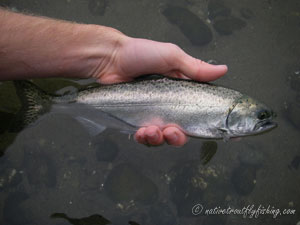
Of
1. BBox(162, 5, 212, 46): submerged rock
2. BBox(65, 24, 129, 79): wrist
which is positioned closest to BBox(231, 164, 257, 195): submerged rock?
BBox(162, 5, 212, 46): submerged rock

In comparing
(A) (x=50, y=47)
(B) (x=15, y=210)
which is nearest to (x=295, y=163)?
(A) (x=50, y=47)

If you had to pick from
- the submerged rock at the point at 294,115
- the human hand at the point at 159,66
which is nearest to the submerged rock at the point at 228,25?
the human hand at the point at 159,66

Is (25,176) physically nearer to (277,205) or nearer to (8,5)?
(8,5)

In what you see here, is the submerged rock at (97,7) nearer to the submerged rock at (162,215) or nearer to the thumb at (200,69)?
the thumb at (200,69)

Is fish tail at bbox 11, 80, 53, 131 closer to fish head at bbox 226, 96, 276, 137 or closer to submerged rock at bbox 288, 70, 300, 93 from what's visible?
fish head at bbox 226, 96, 276, 137

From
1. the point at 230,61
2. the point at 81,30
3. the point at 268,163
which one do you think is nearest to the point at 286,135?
the point at 268,163

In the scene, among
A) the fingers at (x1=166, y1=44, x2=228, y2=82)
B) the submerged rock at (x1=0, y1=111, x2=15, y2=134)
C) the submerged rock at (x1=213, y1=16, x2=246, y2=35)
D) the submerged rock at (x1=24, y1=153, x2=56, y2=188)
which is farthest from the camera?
the submerged rock at (x1=213, y1=16, x2=246, y2=35)
